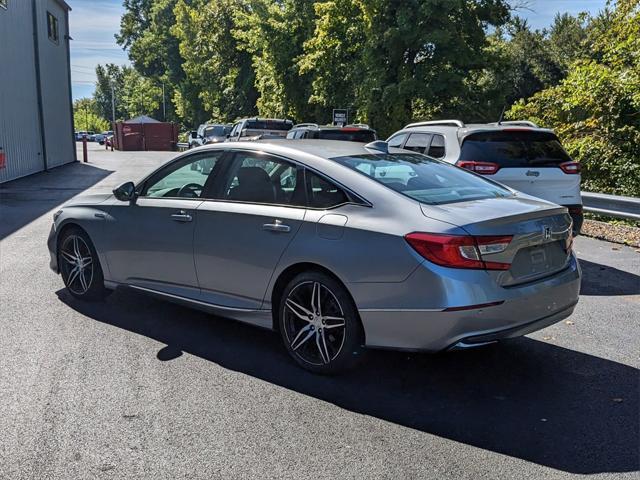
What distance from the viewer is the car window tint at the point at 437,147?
8164mm

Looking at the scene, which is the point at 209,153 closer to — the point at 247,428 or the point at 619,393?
the point at 247,428

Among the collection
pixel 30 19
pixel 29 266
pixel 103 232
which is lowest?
pixel 29 266

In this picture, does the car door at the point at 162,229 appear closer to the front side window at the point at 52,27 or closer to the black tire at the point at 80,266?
the black tire at the point at 80,266

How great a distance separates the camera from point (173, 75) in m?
72.1

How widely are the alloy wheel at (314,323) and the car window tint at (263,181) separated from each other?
2.18ft

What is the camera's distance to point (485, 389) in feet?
13.7

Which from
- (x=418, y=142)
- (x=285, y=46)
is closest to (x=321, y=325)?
(x=418, y=142)

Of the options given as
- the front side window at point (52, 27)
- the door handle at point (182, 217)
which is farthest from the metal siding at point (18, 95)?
the door handle at point (182, 217)

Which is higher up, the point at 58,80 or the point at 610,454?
the point at 58,80

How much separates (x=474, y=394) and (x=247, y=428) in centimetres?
151

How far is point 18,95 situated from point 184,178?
58.9 feet

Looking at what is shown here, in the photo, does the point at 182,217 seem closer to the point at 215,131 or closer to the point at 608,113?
the point at 608,113

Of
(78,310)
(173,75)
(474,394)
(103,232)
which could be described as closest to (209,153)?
(103,232)

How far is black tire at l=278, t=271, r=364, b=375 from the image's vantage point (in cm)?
413
